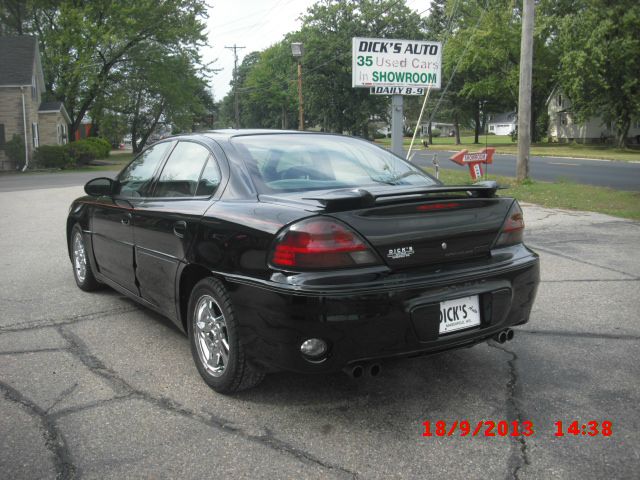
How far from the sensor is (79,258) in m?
6.05

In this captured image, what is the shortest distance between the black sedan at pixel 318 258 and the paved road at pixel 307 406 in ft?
1.06

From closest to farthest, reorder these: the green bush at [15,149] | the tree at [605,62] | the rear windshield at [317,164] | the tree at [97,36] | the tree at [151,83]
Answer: the rear windshield at [317,164]
the green bush at [15,149]
the tree at [97,36]
the tree at [605,62]
the tree at [151,83]

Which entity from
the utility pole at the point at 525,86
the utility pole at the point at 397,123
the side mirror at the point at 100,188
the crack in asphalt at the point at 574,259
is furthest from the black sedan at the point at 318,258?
the utility pole at the point at 525,86

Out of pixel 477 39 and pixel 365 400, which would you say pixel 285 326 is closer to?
pixel 365 400

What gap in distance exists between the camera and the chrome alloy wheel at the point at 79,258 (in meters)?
5.92

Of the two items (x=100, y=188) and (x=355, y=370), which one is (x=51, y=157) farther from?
(x=355, y=370)

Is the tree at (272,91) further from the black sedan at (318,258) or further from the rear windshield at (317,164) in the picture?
the black sedan at (318,258)

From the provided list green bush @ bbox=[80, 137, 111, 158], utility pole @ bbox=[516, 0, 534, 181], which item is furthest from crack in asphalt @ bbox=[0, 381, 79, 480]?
green bush @ bbox=[80, 137, 111, 158]

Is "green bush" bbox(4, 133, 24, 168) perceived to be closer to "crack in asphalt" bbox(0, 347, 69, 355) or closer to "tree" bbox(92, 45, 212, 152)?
"tree" bbox(92, 45, 212, 152)

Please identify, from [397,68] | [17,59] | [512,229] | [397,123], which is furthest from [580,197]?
[17,59]

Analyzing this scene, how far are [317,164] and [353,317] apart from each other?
1.34 meters

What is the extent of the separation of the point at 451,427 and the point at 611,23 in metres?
44.4

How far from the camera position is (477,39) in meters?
54.7

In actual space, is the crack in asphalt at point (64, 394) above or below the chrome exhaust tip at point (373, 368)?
below
